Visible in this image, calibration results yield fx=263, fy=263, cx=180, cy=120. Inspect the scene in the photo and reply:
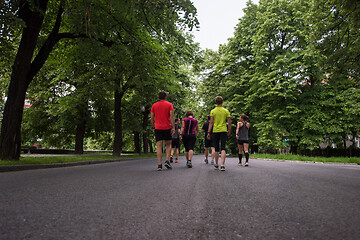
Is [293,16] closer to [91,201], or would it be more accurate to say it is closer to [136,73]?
[136,73]

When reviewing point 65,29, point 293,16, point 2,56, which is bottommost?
point 2,56

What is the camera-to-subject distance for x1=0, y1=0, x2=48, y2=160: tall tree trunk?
9.54 meters

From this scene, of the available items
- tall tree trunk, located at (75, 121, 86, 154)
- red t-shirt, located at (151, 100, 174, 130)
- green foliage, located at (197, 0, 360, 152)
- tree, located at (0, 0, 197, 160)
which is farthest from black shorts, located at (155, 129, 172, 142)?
tall tree trunk, located at (75, 121, 86, 154)

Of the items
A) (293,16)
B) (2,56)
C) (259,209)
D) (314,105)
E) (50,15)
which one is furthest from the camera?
(293,16)

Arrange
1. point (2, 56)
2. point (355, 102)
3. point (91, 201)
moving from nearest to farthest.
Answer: point (91, 201), point (2, 56), point (355, 102)

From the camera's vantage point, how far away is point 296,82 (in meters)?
23.1

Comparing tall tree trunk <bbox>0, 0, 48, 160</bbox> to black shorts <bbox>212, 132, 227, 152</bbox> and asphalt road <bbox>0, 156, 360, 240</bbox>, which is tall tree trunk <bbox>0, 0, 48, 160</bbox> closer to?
asphalt road <bbox>0, 156, 360, 240</bbox>

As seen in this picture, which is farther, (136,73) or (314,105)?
(314,105)

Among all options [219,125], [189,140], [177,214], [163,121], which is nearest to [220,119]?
[219,125]

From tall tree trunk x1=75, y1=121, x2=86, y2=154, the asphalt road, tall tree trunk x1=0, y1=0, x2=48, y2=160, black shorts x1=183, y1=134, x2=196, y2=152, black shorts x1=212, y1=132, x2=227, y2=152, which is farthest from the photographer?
tall tree trunk x1=75, y1=121, x2=86, y2=154

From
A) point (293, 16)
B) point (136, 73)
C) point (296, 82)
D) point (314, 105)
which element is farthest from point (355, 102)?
point (136, 73)

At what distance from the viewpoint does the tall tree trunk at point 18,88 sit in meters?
9.54

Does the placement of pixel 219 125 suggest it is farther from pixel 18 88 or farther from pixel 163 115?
pixel 18 88

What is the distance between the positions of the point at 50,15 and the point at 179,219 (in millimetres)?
13080
